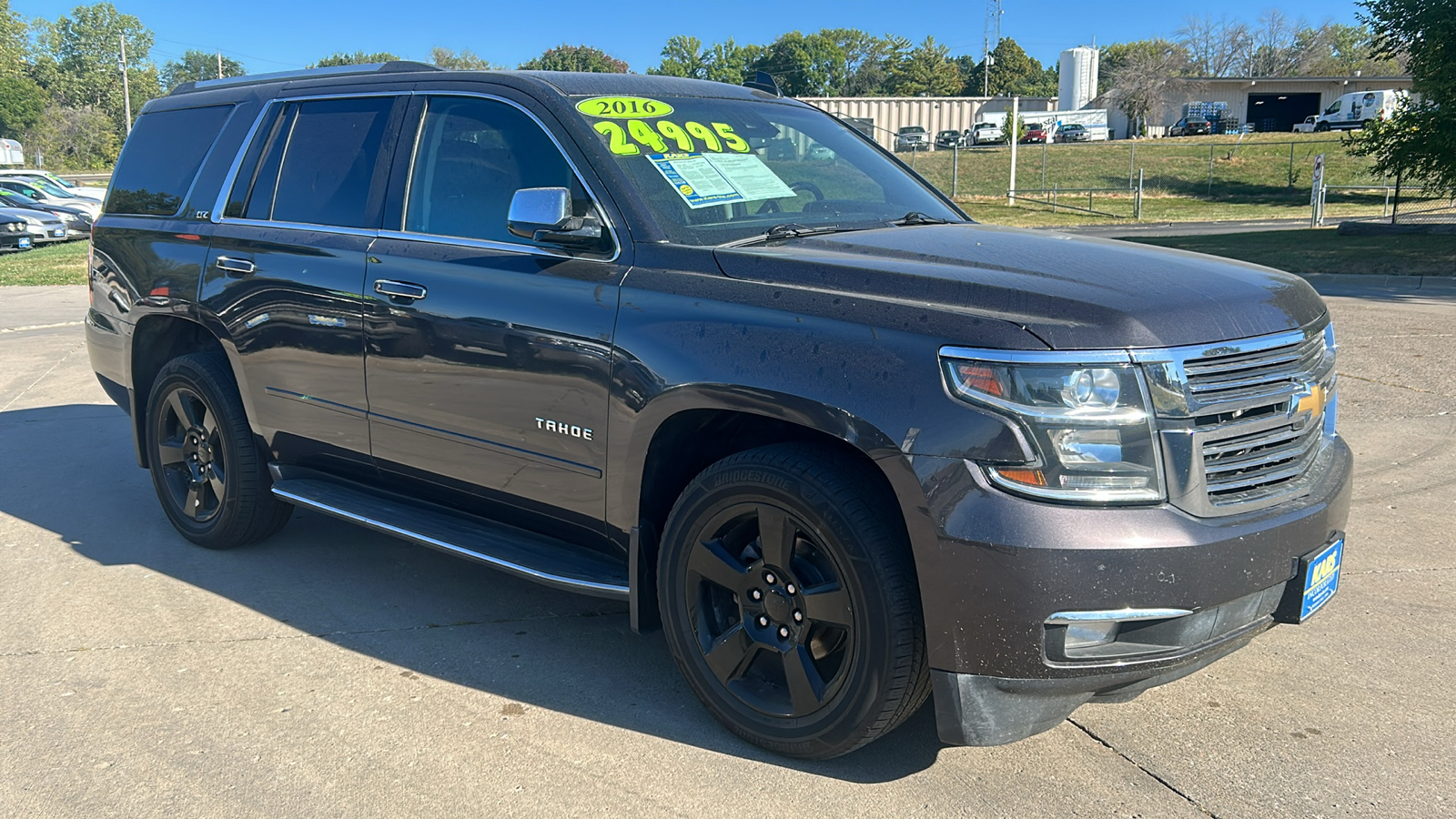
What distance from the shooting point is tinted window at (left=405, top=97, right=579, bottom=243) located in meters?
3.89

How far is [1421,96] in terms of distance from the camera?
1770 cm

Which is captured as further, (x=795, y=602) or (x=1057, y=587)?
(x=795, y=602)

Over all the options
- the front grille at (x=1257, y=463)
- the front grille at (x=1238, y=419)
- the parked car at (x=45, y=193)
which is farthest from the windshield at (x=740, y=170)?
the parked car at (x=45, y=193)

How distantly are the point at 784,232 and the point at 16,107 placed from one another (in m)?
94.5

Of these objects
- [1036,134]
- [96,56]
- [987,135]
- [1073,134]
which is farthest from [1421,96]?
[96,56]

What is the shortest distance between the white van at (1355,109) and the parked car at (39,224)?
5232cm

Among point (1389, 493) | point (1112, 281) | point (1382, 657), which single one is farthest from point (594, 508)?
point (1389, 493)

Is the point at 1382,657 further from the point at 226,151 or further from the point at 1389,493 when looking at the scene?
the point at 226,151

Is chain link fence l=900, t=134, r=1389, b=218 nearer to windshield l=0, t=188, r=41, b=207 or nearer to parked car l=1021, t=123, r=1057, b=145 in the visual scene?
parked car l=1021, t=123, r=1057, b=145

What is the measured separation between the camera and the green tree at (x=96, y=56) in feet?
345

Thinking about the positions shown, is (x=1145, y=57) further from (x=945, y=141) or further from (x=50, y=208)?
(x=50, y=208)

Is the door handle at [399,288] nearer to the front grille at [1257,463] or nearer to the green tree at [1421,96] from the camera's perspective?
the front grille at [1257,463]

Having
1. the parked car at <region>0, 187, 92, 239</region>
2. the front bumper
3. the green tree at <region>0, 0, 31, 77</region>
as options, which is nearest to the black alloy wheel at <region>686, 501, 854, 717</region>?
the front bumper

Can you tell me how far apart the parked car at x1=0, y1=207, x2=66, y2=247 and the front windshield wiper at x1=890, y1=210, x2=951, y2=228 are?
2621 cm
